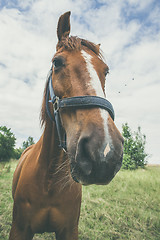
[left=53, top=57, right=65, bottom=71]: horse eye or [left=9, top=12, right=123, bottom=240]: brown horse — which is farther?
[left=53, top=57, right=65, bottom=71]: horse eye

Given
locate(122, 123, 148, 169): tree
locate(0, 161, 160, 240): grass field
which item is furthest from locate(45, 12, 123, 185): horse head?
locate(122, 123, 148, 169): tree

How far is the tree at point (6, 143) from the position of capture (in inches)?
670

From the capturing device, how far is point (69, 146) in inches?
45.1

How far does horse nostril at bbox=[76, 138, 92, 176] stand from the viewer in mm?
999

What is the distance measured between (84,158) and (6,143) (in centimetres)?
1871

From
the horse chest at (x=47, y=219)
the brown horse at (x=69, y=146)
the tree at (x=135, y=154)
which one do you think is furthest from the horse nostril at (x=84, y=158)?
the tree at (x=135, y=154)

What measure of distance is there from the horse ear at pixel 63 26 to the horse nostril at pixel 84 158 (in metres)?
1.63

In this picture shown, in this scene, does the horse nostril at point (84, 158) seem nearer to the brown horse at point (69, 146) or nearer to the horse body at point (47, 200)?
the brown horse at point (69, 146)

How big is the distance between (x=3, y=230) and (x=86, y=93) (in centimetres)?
397

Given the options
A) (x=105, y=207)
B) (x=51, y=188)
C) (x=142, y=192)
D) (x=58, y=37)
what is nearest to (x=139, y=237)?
(x=105, y=207)

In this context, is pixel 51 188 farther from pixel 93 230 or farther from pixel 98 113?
pixel 93 230

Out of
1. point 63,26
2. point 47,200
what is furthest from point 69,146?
point 63,26

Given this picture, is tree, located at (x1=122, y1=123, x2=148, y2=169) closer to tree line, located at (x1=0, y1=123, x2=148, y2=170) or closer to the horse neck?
tree line, located at (x1=0, y1=123, x2=148, y2=170)

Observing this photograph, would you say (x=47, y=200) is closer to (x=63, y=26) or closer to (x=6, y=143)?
(x=63, y=26)
